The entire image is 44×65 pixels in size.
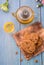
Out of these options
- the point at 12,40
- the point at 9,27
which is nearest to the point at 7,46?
the point at 12,40

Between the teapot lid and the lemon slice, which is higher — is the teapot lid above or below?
above

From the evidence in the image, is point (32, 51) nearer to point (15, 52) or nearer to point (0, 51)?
point (15, 52)

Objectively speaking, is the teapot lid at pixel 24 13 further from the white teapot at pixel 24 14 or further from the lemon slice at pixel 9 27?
the lemon slice at pixel 9 27

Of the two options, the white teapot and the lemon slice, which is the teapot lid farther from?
the lemon slice

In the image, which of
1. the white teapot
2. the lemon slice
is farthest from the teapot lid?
the lemon slice

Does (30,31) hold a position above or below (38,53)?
above

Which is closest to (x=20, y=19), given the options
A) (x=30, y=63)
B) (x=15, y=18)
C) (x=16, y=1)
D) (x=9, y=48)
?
(x=15, y=18)

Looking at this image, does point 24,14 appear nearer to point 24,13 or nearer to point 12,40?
point 24,13
